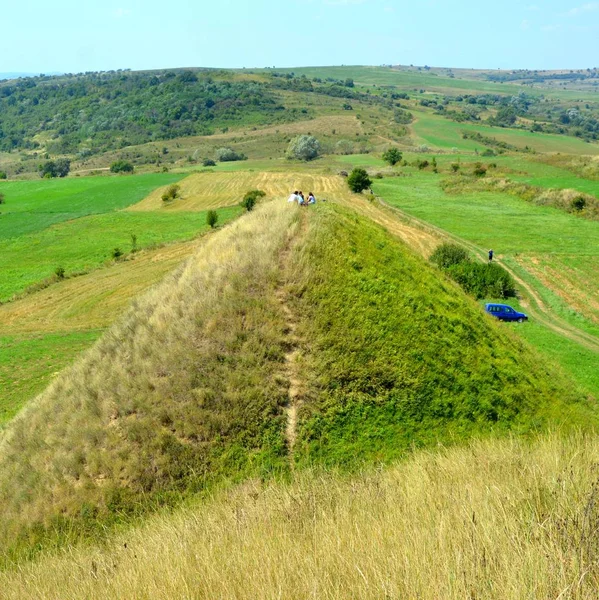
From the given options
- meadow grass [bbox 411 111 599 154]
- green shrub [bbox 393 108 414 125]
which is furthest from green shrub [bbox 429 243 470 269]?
green shrub [bbox 393 108 414 125]

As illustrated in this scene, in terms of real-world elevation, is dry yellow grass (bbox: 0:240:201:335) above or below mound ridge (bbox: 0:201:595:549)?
below

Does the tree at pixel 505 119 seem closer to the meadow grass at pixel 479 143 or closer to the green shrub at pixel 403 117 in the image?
the meadow grass at pixel 479 143

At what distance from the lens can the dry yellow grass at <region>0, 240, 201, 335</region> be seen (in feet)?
113

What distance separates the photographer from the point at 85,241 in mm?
59594

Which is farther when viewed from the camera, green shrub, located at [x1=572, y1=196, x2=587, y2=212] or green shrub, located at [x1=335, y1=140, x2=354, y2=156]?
green shrub, located at [x1=335, y1=140, x2=354, y2=156]

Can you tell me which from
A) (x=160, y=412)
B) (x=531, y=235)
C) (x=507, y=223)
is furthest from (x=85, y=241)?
(x=160, y=412)

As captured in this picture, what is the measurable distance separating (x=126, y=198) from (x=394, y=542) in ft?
282

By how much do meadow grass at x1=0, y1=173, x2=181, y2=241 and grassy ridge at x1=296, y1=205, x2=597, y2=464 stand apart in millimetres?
62958

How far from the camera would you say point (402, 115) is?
17162 centimetres

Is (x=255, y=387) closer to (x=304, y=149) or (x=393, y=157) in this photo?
(x=393, y=157)

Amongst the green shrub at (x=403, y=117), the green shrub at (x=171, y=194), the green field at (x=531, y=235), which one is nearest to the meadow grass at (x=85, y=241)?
the green shrub at (x=171, y=194)

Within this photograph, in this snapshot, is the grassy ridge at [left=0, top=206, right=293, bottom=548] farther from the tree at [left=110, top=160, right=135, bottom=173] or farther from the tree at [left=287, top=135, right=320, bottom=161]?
the tree at [left=110, top=160, right=135, bottom=173]

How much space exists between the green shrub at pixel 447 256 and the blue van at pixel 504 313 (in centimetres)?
804

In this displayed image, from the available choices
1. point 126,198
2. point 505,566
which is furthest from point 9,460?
point 126,198
